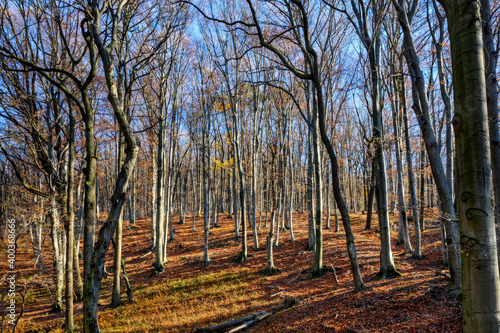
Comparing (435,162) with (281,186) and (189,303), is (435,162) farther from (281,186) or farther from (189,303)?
(281,186)

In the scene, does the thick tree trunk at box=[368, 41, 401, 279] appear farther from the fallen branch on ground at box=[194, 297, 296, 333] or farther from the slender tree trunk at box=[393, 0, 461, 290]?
the fallen branch on ground at box=[194, 297, 296, 333]

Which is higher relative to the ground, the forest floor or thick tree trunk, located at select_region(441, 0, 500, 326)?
thick tree trunk, located at select_region(441, 0, 500, 326)

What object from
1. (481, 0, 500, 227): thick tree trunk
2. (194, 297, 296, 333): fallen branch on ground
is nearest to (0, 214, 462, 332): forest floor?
(194, 297, 296, 333): fallen branch on ground

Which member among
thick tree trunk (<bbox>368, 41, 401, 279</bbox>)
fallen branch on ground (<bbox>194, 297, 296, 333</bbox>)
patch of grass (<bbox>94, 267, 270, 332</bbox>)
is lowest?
patch of grass (<bbox>94, 267, 270, 332</bbox>)

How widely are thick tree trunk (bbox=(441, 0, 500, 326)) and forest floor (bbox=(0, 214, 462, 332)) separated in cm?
244

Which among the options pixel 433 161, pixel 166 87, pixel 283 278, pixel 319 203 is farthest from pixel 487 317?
pixel 166 87

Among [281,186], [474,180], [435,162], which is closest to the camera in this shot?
[474,180]

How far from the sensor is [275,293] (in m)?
9.55

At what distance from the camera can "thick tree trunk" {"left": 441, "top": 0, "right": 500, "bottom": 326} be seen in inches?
85.8

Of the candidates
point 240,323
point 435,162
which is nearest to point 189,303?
point 240,323

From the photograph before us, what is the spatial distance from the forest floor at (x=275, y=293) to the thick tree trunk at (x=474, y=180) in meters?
2.44

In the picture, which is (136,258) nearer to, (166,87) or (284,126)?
(166,87)

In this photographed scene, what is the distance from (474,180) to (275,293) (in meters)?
8.54

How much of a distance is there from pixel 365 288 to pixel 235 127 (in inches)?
384
